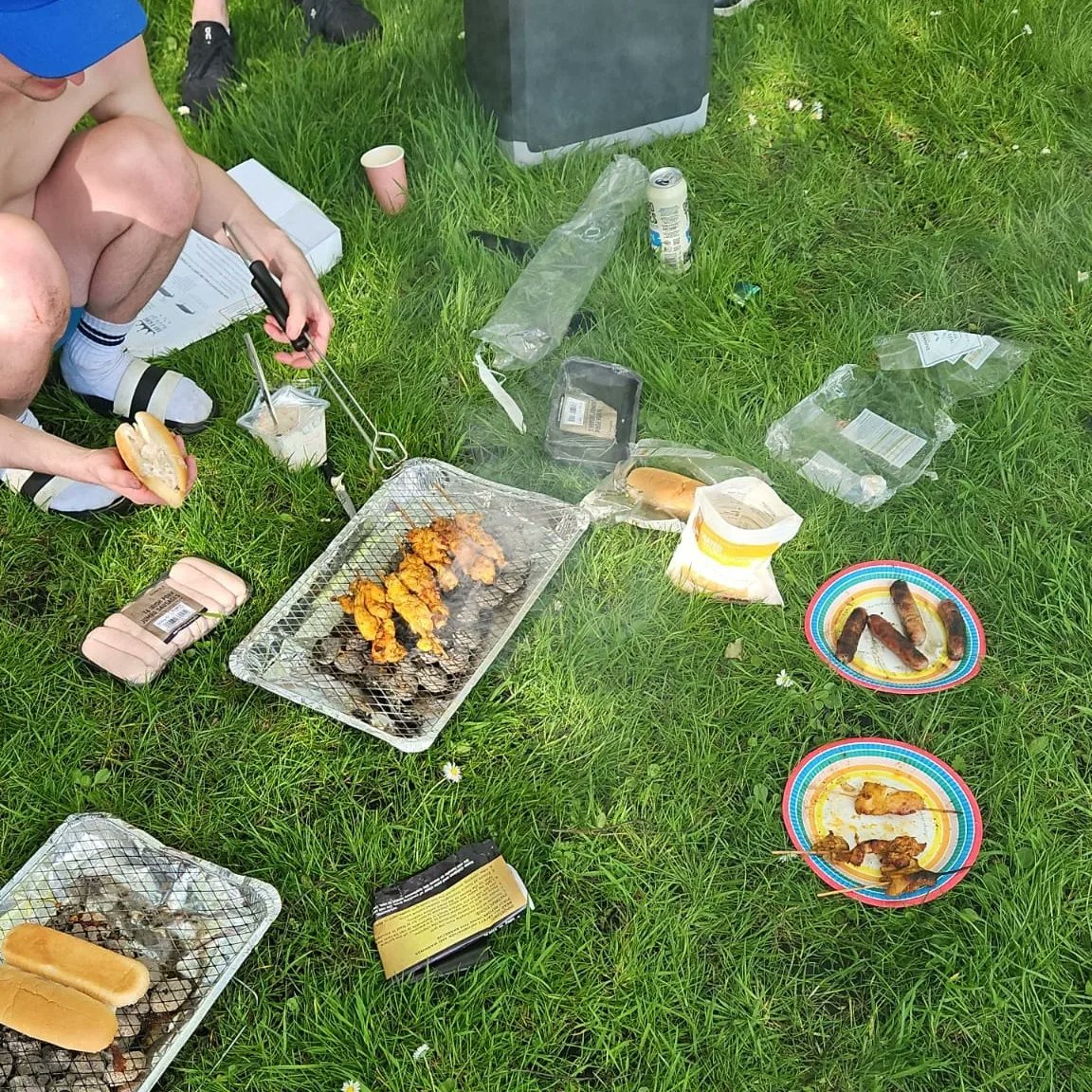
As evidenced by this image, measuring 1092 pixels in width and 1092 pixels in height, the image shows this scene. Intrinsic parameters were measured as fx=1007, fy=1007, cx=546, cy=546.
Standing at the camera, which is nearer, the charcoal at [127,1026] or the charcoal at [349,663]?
the charcoal at [127,1026]

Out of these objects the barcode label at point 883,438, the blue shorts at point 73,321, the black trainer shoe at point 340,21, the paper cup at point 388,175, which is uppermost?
the black trainer shoe at point 340,21

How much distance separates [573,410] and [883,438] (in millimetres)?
993

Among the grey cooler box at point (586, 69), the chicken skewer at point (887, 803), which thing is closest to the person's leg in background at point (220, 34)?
the grey cooler box at point (586, 69)

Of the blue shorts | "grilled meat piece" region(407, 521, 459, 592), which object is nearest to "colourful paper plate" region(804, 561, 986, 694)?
"grilled meat piece" region(407, 521, 459, 592)

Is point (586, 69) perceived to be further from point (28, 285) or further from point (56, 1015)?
point (56, 1015)

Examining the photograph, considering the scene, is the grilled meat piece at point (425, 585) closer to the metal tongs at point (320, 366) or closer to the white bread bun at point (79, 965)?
the metal tongs at point (320, 366)

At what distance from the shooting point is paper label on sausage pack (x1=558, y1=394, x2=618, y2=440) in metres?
3.25

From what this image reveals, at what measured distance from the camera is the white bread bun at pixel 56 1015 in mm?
2059

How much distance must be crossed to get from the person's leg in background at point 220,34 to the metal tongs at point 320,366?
1.61m

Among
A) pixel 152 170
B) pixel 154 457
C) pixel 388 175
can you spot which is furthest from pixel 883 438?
pixel 152 170

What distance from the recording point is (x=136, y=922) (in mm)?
2342

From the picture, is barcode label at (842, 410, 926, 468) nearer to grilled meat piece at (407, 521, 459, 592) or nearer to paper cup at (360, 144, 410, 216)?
grilled meat piece at (407, 521, 459, 592)

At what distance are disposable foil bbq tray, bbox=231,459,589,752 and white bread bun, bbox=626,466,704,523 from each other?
0.61ft

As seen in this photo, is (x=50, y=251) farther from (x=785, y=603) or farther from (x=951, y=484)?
(x=951, y=484)
